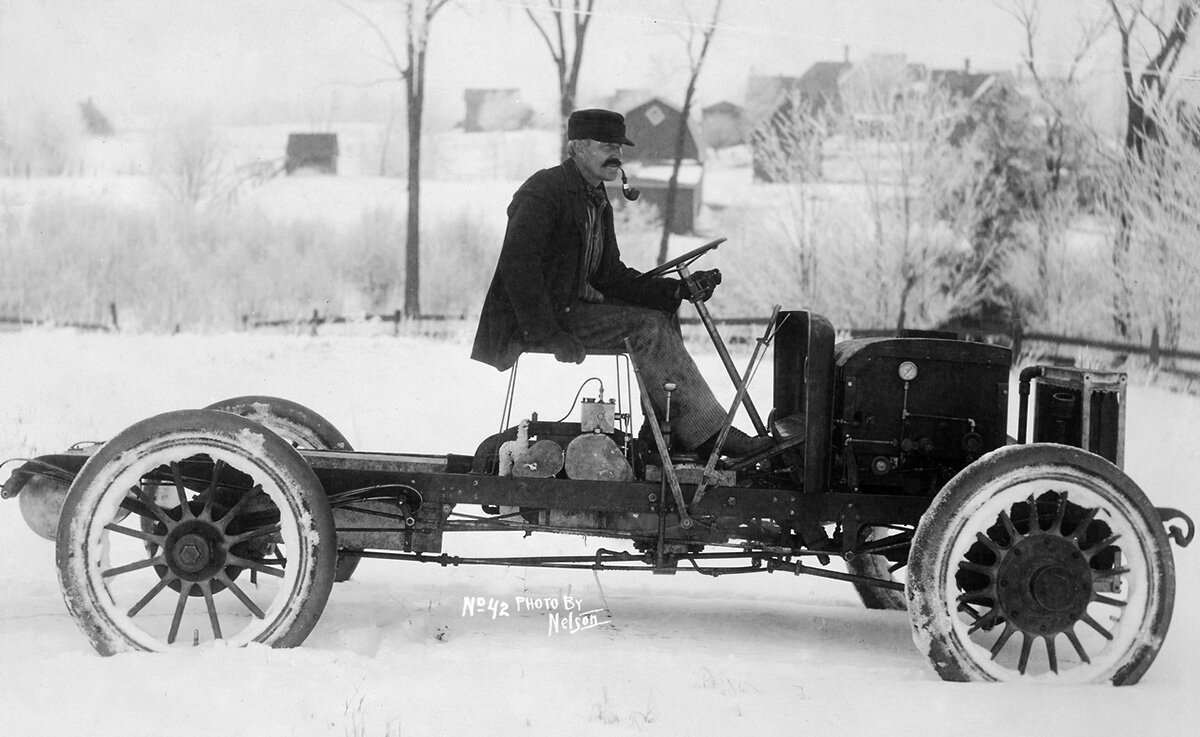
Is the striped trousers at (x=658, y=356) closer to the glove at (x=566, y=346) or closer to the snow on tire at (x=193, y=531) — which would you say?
the glove at (x=566, y=346)

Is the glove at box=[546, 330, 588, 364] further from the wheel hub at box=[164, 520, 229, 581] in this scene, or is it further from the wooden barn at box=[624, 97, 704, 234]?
the wooden barn at box=[624, 97, 704, 234]

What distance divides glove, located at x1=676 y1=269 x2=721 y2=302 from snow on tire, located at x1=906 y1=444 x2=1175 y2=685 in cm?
106

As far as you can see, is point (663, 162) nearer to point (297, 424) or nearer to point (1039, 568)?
point (297, 424)

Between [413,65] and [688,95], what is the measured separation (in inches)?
59.7

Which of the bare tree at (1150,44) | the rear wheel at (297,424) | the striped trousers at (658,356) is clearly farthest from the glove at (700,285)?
the bare tree at (1150,44)

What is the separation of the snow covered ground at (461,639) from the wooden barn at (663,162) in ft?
3.13

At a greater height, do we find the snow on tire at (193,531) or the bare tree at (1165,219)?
the bare tree at (1165,219)

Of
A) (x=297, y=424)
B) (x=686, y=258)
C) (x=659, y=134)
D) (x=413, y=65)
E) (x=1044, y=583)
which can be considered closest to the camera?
(x=1044, y=583)

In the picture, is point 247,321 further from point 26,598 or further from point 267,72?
point 26,598

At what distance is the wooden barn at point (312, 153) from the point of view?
18.7 ft

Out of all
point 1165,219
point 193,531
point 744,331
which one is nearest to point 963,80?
point 1165,219

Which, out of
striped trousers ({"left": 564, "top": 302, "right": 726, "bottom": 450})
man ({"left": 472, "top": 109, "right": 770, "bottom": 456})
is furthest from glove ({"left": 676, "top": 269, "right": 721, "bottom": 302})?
striped trousers ({"left": 564, "top": 302, "right": 726, "bottom": 450})

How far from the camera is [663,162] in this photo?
19.2ft

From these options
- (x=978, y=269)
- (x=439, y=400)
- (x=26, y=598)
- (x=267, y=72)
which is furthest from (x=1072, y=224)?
(x=26, y=598)
